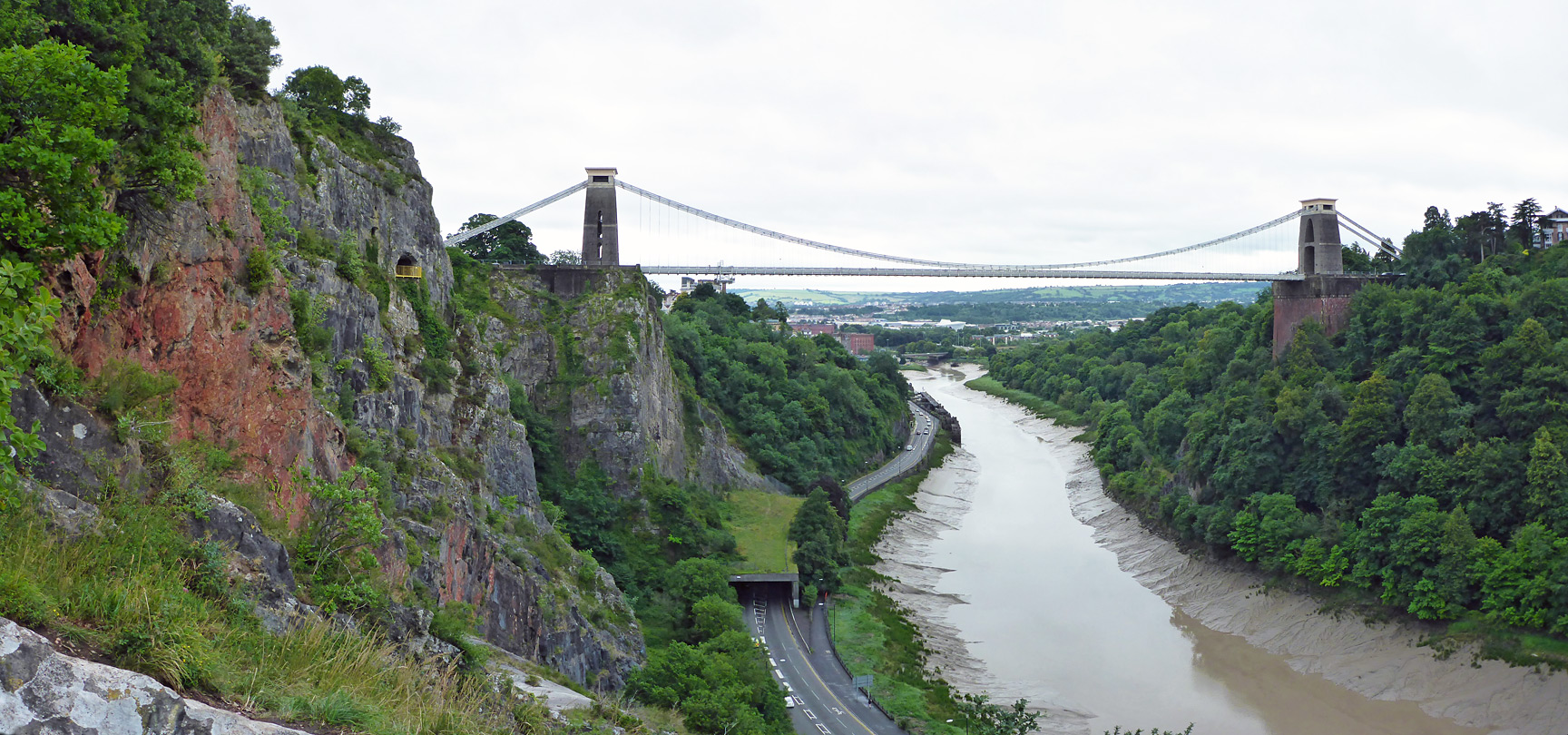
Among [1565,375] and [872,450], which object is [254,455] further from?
[872,450]

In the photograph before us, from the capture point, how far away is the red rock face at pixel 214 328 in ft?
29.5

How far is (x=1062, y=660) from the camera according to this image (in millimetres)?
29516

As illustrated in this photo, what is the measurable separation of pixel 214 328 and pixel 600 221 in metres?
26.8

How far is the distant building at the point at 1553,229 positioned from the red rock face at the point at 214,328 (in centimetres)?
4836

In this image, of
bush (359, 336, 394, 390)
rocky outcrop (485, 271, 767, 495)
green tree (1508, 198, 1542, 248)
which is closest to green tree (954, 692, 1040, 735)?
rocky outcrop (485, 271, 767, 495)

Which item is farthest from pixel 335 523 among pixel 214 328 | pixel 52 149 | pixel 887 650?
pixel 887 650

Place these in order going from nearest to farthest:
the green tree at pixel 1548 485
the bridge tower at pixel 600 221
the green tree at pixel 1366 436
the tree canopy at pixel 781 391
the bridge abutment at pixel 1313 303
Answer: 1. the green tree at pixel 1548 485
2. the green tree at pixel 1366 436
3. the bridge tower at pixel 600 221
4. the bridge abutment at pixel 1313 303
5. the tree canopy at pixel 781 391

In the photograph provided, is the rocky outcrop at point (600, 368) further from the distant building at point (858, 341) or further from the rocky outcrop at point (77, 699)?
the distant building at point (858, 341)

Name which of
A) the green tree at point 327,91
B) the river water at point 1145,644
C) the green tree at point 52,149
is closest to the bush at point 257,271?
the green tree at point 52,149

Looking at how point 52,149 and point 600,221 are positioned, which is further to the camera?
point 600,221

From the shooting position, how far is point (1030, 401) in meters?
81.3

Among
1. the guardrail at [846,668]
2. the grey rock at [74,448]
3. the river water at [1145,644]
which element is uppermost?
the grey rock at [74,448]

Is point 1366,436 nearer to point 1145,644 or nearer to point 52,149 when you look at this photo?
point 1145,644

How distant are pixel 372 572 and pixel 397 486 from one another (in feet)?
17.5
